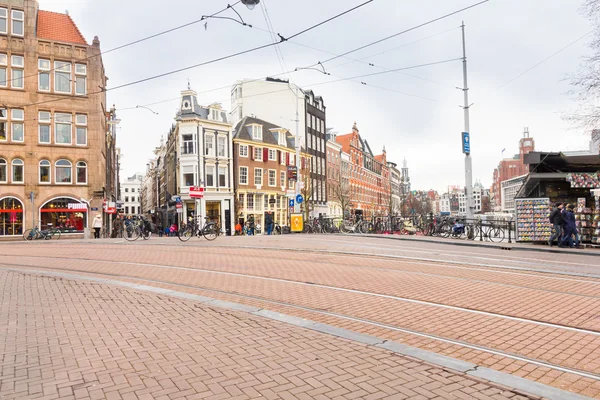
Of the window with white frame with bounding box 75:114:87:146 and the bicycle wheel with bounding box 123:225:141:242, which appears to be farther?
the window with white frame with bounding box 75:114:87:146

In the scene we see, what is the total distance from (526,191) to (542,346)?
1832 centimetres

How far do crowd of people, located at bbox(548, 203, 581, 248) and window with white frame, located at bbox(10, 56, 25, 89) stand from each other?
36.2 m

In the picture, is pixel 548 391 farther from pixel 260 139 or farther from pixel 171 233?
pixel 260 139

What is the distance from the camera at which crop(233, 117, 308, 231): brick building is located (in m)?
48.4

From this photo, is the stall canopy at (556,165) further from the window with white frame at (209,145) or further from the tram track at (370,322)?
the window with white frame at (209,145)

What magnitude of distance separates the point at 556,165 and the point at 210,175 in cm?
3367

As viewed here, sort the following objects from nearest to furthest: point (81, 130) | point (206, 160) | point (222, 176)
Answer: point (81, 130)
point (206, 160)
point (222, 176)

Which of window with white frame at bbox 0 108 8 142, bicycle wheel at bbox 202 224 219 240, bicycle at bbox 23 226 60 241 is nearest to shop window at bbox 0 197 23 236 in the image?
bicycle at bbox 23 226 60 241

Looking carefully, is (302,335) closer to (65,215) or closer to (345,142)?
(65,215)

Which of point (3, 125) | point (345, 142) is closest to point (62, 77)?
point (3, 125)

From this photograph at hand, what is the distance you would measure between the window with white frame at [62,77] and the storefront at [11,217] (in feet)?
30.2

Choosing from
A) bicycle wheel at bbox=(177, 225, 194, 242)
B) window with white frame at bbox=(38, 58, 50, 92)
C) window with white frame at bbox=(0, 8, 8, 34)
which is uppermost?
window with white frame at bbox=(0, 8, 8, 34)

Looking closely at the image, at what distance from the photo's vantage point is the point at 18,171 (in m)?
33.0

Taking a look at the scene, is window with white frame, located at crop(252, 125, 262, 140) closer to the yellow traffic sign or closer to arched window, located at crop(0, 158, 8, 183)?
the yellow traffic sign
